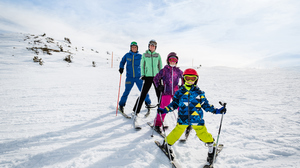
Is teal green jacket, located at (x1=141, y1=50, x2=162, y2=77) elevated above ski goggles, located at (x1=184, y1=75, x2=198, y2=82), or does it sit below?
above

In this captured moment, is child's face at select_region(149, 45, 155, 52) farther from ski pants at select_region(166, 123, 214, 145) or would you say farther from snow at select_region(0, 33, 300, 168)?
ski pants at select_region(166, 123, 214, 145)

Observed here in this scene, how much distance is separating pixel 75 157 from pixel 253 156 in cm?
316

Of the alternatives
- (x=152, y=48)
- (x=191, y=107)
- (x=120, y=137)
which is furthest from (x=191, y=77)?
(x=120, y=137)

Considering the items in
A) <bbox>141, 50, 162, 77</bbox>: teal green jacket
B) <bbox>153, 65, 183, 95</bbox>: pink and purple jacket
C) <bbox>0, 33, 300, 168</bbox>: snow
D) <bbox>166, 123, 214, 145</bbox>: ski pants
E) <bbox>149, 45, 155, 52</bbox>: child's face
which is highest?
<bbox>149, 45, 155, 52</bbox>: child's face

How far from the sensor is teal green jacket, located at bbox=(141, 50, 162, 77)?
4.13 m

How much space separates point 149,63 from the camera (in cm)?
414

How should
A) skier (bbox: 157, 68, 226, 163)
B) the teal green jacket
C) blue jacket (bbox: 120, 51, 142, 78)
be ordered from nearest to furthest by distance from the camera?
skier (bbox: 157, 68, 226, 163), the teal green jacket, blue jacket (bbox: 120, 51, 142, 78)

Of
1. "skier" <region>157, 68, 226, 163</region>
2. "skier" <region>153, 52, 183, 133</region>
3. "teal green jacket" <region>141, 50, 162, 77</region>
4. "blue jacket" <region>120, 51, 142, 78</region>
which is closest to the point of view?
"skier" <region>157, 68, 226, 163</region>

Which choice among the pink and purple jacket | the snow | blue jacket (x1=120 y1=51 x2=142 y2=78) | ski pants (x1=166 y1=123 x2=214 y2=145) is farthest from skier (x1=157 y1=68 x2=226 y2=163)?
blue jacket (x1=120 y1=51 x2=142 y2=78)

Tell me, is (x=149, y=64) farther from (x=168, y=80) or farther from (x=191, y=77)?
(x=191, y=77)

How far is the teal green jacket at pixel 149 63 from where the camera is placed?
13.6ft

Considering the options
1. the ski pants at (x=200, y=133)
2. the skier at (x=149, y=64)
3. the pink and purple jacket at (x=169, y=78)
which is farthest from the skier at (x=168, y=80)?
the ski pants at (x=200, y=133)

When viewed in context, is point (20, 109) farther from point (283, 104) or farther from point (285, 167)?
point (283, 104)

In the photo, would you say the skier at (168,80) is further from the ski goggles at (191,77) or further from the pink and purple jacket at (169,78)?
the ski goggles at (191,77)
